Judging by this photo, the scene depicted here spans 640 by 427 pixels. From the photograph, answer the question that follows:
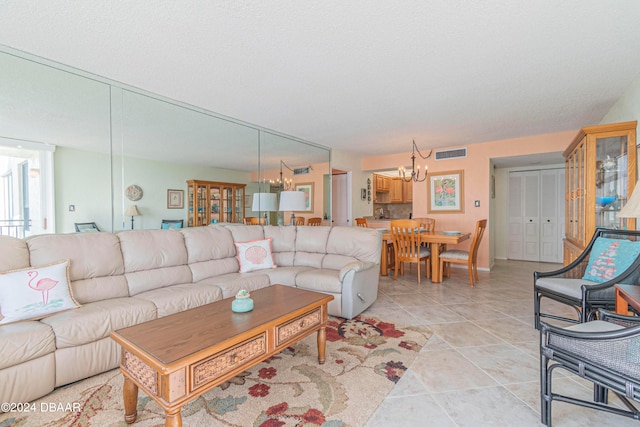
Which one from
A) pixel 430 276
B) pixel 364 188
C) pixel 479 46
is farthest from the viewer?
pixel 364 188

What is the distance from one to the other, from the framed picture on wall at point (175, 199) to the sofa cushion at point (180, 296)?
44.5 inches

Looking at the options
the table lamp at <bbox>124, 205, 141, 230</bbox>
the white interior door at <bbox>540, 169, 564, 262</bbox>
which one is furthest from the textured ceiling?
the white interior door at <bbox>540, 169, 564, 262</bbox>

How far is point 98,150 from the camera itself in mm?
2836

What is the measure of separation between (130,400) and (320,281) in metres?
1.84

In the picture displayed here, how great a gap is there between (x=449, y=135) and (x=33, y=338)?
533 cm

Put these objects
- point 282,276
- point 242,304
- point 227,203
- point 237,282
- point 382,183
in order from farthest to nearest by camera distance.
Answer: point 382,183, point 227,203, point 282,276, point 237,282, point 242,304

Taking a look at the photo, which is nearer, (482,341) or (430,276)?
(482,341)

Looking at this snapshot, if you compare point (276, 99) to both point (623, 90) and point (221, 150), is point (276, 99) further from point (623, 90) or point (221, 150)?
point (623, 90)

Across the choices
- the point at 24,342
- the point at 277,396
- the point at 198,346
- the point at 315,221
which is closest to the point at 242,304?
the point at 198,346

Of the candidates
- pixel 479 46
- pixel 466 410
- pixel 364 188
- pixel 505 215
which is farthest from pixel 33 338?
pixel 505 215

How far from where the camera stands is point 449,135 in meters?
4.66

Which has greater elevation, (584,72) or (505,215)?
(584,72)

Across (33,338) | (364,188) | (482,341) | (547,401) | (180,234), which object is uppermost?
(364,188)

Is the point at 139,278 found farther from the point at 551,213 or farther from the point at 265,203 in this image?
the point at 551,213
